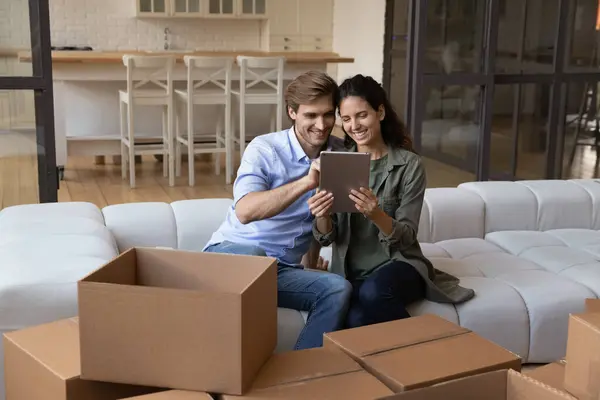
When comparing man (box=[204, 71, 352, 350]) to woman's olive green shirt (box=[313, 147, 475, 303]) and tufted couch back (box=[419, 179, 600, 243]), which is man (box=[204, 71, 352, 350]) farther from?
tufted couch back (box=[419, 179, 600, 243])

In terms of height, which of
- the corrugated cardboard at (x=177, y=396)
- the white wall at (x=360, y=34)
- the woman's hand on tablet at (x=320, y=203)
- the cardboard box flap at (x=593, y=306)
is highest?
the white wall at (x=360, y=34)

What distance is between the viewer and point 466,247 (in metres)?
3.14

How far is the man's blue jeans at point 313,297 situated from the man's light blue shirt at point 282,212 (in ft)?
0.23

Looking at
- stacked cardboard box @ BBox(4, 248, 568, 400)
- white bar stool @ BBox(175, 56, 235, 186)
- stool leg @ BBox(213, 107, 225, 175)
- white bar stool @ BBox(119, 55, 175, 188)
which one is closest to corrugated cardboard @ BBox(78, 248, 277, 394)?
stacked cardboard box @ BBox(4, 248, 568, 400)

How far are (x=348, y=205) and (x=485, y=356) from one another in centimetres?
74

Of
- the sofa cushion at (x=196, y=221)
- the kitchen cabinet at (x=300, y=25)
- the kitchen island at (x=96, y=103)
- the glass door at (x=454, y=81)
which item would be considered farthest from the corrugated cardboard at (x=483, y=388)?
the kitchen cabinet at (x=300, y=25)

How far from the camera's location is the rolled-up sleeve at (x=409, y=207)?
2.42 m

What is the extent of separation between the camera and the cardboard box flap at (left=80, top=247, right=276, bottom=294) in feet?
5.90

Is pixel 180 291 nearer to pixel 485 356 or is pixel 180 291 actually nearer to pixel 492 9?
pixel 485 356

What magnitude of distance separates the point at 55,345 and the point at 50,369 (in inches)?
5.0

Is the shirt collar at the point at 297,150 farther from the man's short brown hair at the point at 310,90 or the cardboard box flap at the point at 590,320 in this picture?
the cardboard box flap at the point at 590,320

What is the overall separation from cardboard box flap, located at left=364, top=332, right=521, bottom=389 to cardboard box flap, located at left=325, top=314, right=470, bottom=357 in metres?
0.03

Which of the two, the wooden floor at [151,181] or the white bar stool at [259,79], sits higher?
the white bar stool at [259,79]

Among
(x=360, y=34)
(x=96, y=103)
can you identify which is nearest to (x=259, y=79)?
(x=96, y=103)
